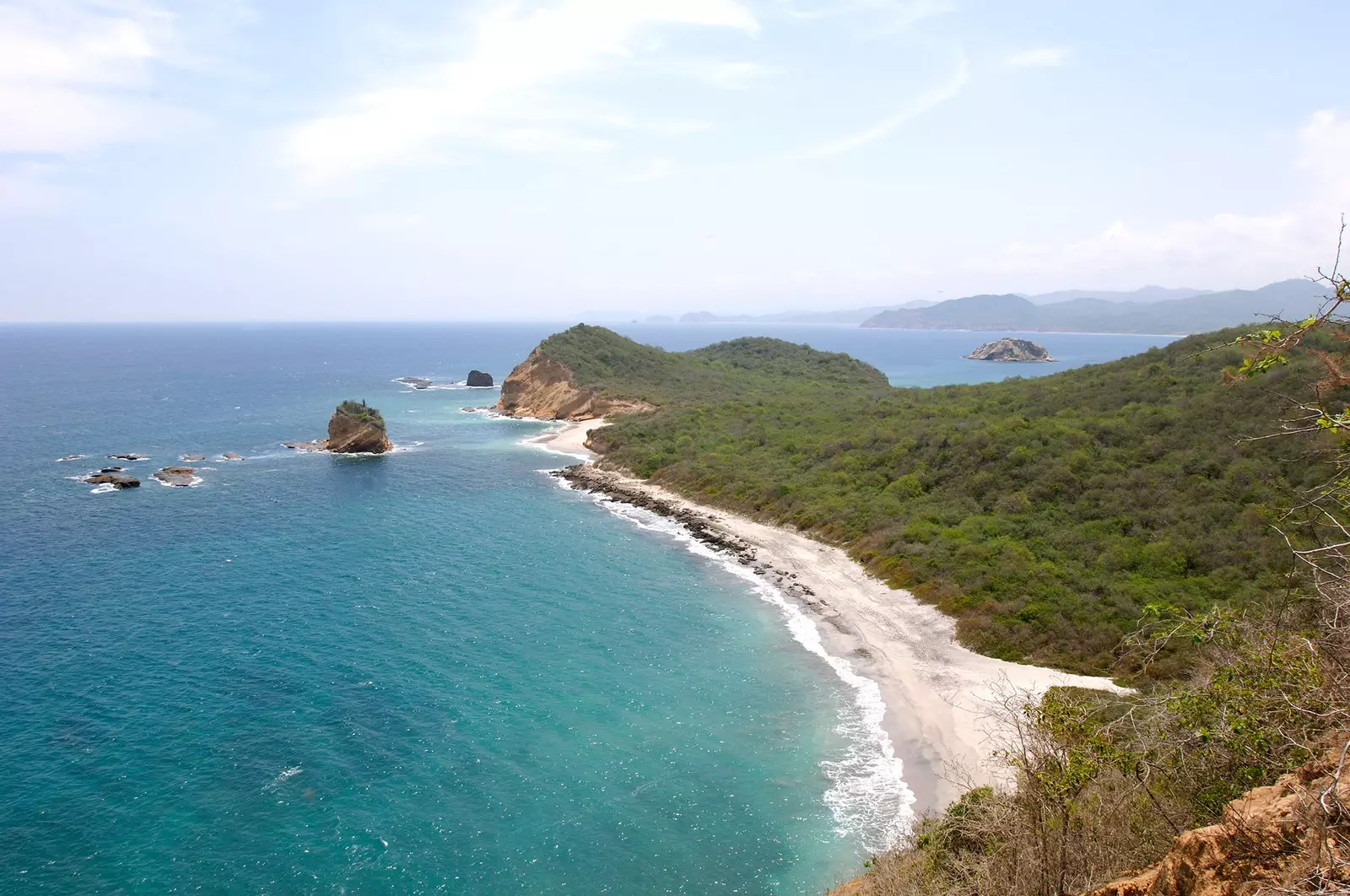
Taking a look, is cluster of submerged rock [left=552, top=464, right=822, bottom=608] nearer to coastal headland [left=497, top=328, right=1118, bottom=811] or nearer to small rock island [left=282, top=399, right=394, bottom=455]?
coastal headland [left=497, top=328, right=1118, bottom=811]

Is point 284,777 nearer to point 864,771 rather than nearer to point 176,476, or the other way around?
point 864,771

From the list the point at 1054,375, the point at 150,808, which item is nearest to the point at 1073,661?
the point at 150,808

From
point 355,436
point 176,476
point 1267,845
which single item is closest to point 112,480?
point 176,476

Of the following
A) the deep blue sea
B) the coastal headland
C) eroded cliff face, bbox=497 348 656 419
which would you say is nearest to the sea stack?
the deep blue sea

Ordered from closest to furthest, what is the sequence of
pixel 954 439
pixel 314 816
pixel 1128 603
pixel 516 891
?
pixel 516 891 → pixel 314 816 → pixel 1128 603 → pixel 954 439

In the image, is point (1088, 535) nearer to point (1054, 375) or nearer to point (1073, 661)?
point (1073, 661)

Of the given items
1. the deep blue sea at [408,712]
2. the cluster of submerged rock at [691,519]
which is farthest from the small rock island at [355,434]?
the deep blue sea at [408,712]
